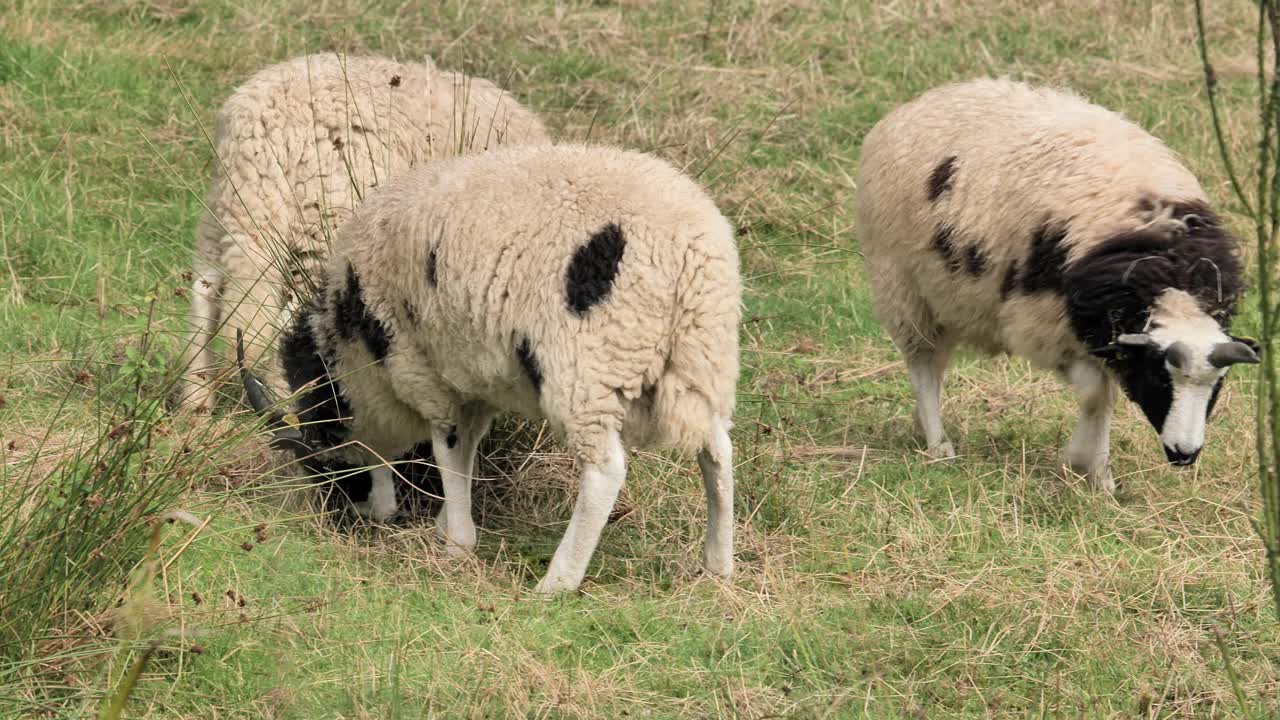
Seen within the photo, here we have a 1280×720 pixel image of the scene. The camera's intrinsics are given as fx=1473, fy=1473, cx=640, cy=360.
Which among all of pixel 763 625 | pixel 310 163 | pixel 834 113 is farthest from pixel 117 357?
pixel 834 113

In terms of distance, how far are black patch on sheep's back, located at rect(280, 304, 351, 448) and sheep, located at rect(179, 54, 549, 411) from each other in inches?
26.4

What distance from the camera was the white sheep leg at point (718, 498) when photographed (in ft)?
17.1

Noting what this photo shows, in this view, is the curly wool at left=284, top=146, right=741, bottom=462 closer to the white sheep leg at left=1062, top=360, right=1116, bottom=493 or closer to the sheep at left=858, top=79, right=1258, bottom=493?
the sheep at left=858, top=79, right=1258, bottom=493

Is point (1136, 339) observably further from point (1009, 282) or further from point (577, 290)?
point (577, 290)

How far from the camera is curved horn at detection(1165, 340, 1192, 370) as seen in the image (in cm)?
571

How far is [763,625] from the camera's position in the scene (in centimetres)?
491

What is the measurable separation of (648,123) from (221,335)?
12.1 ft

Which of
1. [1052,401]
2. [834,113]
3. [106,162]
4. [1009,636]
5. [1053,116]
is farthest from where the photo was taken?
[834,113]

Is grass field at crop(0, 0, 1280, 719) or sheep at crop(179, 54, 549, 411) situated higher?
sheep at crop(179, 54, 549, 411)

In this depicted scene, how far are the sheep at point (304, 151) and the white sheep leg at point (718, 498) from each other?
2.11 m

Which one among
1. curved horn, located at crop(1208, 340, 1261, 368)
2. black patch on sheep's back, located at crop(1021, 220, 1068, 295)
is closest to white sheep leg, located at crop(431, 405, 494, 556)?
black patch on sheep's back, located at crop(1021, 220, 1068, 295)

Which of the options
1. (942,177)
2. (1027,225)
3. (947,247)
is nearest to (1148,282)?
Result: (1027,225)

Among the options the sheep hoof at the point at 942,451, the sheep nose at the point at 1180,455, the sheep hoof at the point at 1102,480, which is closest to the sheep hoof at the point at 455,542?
the sheep hoof at the point at 942,451

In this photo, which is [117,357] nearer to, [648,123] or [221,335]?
[221,335]
